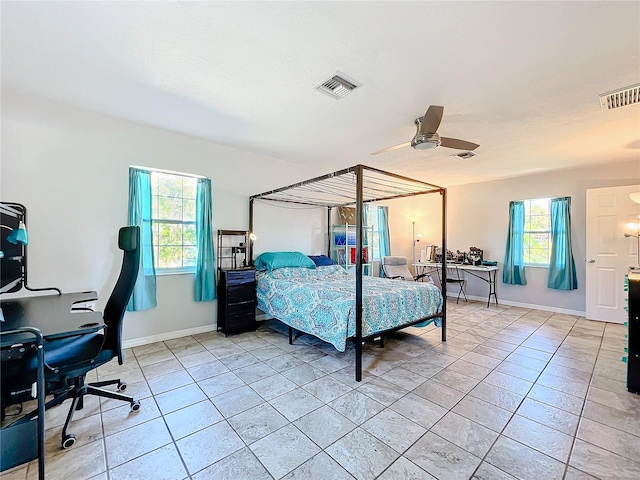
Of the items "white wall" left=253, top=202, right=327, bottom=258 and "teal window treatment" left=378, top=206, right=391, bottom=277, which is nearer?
"white wall" left=253, top=202, right=327, bottom=258

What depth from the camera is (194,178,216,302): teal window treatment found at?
3730 millimetres

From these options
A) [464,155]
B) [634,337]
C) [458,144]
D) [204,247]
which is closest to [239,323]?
[204,247]

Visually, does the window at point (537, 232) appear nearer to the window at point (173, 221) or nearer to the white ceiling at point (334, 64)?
the white ceiling at point (334, 64)

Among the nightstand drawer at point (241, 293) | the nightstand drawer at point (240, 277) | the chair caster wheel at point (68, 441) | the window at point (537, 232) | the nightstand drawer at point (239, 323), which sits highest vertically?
the window at point (537, 232)

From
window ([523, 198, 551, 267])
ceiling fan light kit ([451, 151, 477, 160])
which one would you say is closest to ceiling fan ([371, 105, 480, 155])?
ceiling fan light kit ([451, 151, 477, 160])

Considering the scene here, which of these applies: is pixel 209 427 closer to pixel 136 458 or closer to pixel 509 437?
pixel 136 458

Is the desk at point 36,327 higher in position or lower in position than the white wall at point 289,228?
lower

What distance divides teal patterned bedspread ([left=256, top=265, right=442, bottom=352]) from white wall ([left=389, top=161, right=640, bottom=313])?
8.79 ft

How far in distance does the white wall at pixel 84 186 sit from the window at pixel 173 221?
7.3 inches

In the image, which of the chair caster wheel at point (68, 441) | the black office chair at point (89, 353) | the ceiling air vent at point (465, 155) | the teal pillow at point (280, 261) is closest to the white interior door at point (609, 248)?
the ceiling air vent at point (465, 155)

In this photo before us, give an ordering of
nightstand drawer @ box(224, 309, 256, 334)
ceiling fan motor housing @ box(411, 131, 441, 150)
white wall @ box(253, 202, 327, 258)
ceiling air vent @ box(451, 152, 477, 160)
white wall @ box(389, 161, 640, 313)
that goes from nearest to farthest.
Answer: ceiling fan motor housing @ box(411, 131, 441, 150)
nightstand drawer @ box(224, 309, 256, 334)
ceiling air vent @ box(451, 152, 477, 160)
white wall @ box(253, 202, 327, 258)
white wall @ box(389, 161, 640, 313)

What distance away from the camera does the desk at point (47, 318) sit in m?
1.43

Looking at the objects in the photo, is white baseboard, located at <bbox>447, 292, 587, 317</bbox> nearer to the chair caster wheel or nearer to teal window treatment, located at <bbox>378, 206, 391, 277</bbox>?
teal window treatment, located at <bbox>378, 206, 391, 277</bbox>

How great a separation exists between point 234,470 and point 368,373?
1488mm
